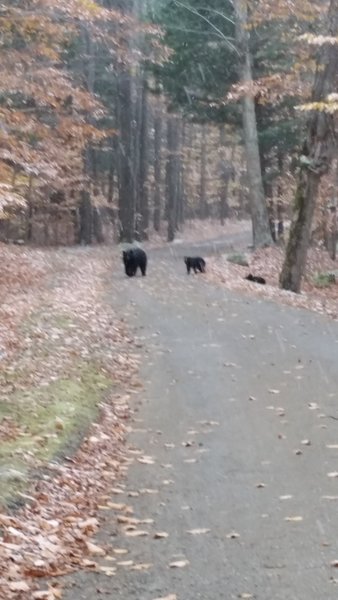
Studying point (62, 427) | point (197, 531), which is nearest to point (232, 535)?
point (197, 531)

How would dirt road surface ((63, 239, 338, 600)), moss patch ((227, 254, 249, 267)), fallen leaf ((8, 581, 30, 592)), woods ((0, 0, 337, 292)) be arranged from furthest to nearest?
moss patch ((227, 254, 249, 267)) < woods ((0, 0, 337, 292)) < dirt road surface ((63, 239, 338, 600)) < fallen leaf ((8, 581, 30, 592))

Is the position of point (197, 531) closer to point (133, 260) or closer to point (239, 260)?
point (133, 260)

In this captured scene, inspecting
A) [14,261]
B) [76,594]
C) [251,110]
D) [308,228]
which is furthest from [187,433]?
[251,110]

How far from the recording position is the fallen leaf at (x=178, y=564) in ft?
18.7

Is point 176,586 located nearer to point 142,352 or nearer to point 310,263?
point 142,352

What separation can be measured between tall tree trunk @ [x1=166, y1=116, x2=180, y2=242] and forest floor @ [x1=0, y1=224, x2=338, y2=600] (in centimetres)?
2586

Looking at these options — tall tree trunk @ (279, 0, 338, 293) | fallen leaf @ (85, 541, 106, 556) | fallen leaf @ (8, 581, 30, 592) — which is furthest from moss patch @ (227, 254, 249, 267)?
fallen leaf @ (8, 581, 30, 592)

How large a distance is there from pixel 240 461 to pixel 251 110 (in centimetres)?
2437

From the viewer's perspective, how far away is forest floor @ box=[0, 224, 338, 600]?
5863 mm

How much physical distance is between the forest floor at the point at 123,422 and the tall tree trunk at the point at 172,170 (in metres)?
25.9

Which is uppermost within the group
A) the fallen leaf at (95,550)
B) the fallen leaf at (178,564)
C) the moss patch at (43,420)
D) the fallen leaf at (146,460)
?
the moss patch at (43,420)

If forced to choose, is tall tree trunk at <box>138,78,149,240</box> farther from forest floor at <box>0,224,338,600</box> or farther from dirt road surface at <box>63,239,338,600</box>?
dirt road surface at <box>63,239,338,600</box>

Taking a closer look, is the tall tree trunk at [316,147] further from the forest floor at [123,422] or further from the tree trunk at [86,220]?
the tree trunk at [86,220]

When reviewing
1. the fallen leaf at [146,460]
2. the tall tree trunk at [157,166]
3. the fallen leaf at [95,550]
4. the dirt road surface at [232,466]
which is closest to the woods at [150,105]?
the tall tree trunk at [157,166]
